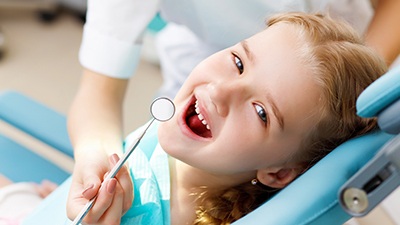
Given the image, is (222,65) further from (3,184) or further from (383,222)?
(3,184)

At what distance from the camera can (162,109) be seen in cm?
80

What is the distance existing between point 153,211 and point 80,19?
1.93 meters

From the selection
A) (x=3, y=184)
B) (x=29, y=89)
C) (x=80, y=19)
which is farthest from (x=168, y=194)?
(x=80, y=19)

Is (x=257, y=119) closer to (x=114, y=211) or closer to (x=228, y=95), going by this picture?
(x=228, y=95)

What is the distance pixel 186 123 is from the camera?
0.92 meters

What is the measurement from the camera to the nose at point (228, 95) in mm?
876

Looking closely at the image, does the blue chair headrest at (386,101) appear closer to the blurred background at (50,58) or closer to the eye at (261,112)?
the eye at (261,112)

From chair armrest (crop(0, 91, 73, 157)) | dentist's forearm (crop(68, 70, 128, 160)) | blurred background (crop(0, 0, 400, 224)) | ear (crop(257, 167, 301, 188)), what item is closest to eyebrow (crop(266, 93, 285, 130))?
ear (crop(257, 167, 301, 188))

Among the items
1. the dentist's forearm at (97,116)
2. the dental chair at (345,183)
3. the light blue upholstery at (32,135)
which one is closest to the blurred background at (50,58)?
the light blue upholstery at (32,135)

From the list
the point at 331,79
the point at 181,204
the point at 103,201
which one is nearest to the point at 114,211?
the point at 103,201

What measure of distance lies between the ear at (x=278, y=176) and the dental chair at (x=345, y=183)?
0.10m

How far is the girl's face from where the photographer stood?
0.88m

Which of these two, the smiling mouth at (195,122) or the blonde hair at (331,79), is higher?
the blonde hair at (331,79)

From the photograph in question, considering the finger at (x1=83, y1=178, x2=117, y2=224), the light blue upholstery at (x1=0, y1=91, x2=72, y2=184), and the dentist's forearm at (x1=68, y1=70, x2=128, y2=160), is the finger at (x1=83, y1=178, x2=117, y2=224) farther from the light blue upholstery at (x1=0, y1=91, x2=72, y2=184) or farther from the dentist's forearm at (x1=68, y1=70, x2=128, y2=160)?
the light blue upholstery at (x1=0, y1=91, x2=72, y2=184)
